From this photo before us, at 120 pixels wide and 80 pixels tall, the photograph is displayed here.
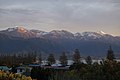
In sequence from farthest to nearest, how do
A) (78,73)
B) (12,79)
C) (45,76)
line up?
1. (45,76)
2. (78,73)
3. (12,79)

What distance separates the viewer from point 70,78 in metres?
38.6

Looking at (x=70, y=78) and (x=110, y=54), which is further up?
(x=110, y=54)

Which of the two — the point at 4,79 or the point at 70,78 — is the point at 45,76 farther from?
the point at 4,79

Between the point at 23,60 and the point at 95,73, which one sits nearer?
the point at 95,73

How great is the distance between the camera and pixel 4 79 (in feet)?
69.5

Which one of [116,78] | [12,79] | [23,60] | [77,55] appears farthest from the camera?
[23,60]

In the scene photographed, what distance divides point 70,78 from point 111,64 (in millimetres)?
6057

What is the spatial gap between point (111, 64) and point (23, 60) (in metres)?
65.7

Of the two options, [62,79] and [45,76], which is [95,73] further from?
[45,76]

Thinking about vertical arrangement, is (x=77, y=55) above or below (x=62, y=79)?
above

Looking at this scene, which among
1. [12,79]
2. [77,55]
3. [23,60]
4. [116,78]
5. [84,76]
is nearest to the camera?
[12,79]

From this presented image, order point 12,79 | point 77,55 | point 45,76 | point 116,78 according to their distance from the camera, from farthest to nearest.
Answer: point 77,55 → point 45,76 → point 116,78 → point 12,79

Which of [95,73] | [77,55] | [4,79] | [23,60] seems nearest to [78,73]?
[95,73]

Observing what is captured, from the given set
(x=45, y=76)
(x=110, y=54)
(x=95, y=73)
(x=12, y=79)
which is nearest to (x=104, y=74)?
(x=95, y=73)
